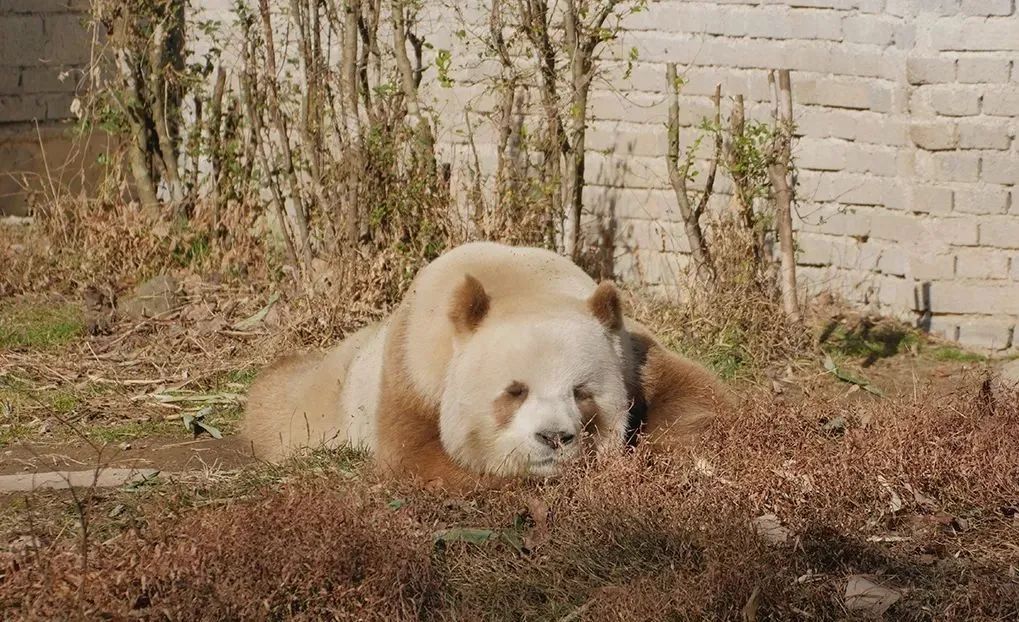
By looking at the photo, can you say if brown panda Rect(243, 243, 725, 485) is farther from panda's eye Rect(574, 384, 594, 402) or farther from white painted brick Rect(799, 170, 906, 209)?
white painted brick Rect(799, 170, 906, 209)

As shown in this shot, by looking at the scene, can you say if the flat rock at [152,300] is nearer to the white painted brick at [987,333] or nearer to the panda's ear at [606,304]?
the panda's ear at [606,304]

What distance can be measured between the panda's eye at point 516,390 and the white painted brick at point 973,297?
170 inches

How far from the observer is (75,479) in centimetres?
578

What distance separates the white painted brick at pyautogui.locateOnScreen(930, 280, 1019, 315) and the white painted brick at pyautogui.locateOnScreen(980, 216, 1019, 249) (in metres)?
0.25

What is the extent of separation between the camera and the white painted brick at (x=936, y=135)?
8328 mm

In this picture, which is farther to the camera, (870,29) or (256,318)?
(256,318)

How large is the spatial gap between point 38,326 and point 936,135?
224 inches

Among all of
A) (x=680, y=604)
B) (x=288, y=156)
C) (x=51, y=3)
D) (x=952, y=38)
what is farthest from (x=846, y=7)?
(x=51, y=3)

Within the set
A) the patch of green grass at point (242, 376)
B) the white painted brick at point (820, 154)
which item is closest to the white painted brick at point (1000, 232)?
the white painted brick at point (820, 154)

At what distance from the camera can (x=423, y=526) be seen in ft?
16.0

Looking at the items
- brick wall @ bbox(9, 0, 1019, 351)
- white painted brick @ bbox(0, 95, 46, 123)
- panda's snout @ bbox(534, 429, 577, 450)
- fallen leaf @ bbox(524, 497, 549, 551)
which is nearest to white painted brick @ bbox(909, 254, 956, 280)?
brick wall @ bbox(9, 0, 1019, 351)

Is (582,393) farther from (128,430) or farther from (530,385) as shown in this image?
(128,430)

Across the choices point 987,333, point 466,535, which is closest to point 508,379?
point 466,535

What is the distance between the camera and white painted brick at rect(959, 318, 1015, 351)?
8391 millimetres
